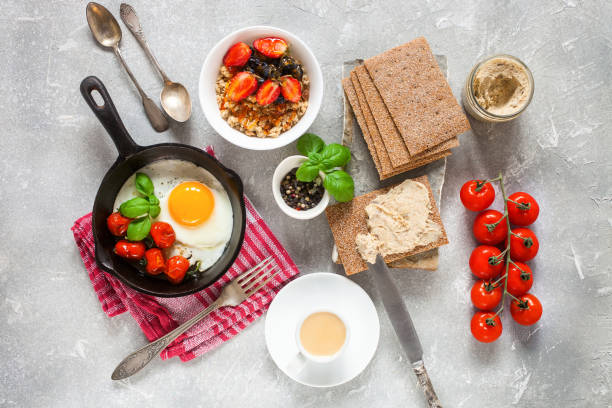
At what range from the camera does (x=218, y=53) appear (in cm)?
230

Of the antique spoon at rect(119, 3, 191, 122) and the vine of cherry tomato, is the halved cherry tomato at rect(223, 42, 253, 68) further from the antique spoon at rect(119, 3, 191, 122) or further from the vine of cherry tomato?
the vine of cherry tomato

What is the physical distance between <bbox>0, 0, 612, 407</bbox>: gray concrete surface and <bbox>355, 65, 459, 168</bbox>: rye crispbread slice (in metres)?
0.25

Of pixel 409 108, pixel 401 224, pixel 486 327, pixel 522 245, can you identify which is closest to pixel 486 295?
pixel 486 327

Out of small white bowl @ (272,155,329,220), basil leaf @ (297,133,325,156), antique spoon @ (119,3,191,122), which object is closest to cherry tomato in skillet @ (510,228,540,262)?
small white bowl @ (272,155,329,220)

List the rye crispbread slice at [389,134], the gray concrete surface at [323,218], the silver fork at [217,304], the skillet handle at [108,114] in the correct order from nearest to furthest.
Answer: the skillet handle at [108,114], the rye crispbread slice at [389,134], the silver fork at [217,304], the gray concrete surface at [323,218]

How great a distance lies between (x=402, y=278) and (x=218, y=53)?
163 centimetres

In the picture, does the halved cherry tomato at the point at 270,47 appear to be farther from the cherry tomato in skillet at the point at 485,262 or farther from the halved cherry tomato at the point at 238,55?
the cherry tomato in skillet at the point at 485,262

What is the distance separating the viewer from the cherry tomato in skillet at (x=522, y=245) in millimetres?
2518

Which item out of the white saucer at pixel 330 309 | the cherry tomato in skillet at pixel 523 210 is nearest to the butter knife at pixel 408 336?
the white saucer at pixel 330 309

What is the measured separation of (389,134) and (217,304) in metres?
1.33

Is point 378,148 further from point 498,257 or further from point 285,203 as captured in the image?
point 498,257

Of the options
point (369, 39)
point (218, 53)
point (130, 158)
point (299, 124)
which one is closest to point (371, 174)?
point (299, 124)

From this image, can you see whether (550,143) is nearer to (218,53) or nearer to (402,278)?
(402,278)

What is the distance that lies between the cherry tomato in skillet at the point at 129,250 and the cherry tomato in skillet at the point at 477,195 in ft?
5.80
